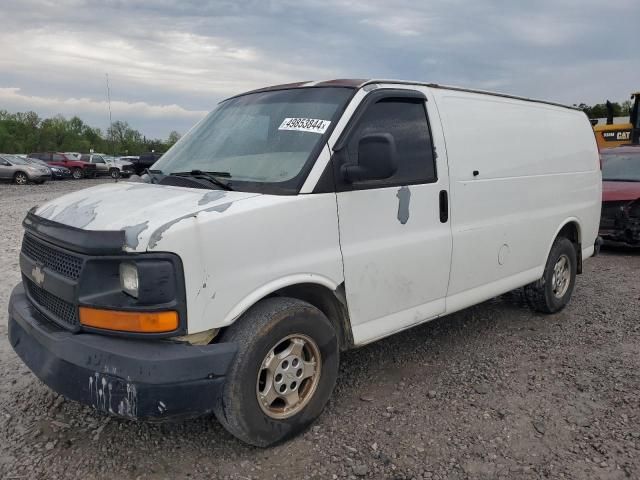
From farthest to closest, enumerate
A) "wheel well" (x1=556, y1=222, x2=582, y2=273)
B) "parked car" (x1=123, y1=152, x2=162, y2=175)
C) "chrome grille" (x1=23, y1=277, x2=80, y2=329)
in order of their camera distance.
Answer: "wheel well" (x1=556, y1=222, x2=582, y2=273), "parked car" (x1=123, y1=152, x2=162, y2=175), "chrome grille" (x1=23, y1=277, x2=80, y2=329)

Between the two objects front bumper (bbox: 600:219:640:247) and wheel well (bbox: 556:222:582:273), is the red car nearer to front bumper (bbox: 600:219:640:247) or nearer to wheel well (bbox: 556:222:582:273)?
front bumper (bbox: 600:219:640:247)

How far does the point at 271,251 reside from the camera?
3.00 metres

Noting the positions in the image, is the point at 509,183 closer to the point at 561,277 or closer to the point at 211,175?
the point at 561,277

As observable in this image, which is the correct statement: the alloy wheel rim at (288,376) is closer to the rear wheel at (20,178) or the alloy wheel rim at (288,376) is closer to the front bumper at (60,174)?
the rear wheel at (20,178)

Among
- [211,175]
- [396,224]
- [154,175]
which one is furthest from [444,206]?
[154,175]

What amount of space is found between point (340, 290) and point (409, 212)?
757 mm

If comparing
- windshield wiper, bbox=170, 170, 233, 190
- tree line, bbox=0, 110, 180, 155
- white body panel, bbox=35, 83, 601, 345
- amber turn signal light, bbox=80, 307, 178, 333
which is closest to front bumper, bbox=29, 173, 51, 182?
white body panel, bbox=35, 83, 601, 345

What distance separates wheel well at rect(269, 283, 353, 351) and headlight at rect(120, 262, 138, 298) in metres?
0.81

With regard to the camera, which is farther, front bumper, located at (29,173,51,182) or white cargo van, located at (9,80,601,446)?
front bumper, located at (29,173,51,182)

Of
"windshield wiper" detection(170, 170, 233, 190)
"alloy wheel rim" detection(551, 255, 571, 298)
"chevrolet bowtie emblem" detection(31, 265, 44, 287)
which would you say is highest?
"windshield wiper" detection(170, 170, 233, 190)

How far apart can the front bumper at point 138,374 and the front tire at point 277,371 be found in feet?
0.36

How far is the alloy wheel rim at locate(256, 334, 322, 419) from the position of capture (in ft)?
10.1

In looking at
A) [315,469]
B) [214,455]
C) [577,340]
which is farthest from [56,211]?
[577,340]

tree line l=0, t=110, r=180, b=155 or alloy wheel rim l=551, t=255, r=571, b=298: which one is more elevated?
tree line l=0, t=110, r=180, b=155
